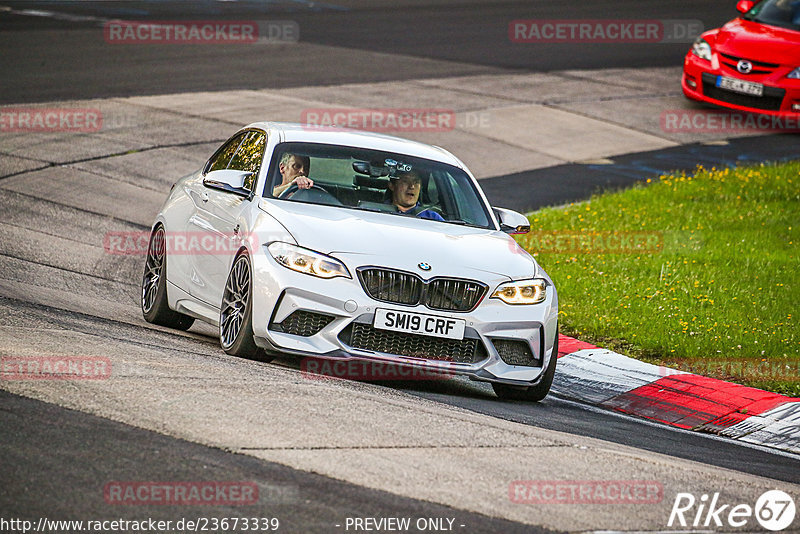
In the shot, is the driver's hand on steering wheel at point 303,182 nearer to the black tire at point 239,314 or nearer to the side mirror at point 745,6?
the black tire at point 239,314

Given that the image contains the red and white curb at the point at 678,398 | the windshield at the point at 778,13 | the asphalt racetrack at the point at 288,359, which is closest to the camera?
the asphalt racetrack at the point at 288,359

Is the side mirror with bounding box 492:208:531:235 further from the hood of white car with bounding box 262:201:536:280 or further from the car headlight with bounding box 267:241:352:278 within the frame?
the car headlight with bounding box 267:241:352:278

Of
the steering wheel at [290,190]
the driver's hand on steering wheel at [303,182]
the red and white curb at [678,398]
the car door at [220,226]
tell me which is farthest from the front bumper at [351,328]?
the red and white curb at [678,398]

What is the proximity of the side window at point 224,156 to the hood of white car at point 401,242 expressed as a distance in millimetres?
1408

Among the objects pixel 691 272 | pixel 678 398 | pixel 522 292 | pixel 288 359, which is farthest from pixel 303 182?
pixel 691 272

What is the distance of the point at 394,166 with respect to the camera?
8883 millimetres

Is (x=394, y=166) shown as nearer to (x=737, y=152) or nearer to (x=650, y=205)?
(x=650, y=205)

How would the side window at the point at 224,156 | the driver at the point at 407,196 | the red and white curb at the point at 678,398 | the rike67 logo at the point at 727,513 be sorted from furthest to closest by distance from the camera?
the side window at the point at 224,156 → the driver at the point at 407,196 → the red and white curb at the point at 678,398 → the rike67 logo at the point at 727,513

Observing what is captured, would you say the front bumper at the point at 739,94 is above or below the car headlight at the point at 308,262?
below

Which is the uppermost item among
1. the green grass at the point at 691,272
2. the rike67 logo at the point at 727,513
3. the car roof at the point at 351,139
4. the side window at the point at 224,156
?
the car roof at the point at 351,139

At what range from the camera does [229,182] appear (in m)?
8.55

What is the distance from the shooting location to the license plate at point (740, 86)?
20.0 m

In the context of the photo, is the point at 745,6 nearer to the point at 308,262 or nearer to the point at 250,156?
the point at 250,156

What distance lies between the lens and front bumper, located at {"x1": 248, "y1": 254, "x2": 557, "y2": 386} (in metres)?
7.43
